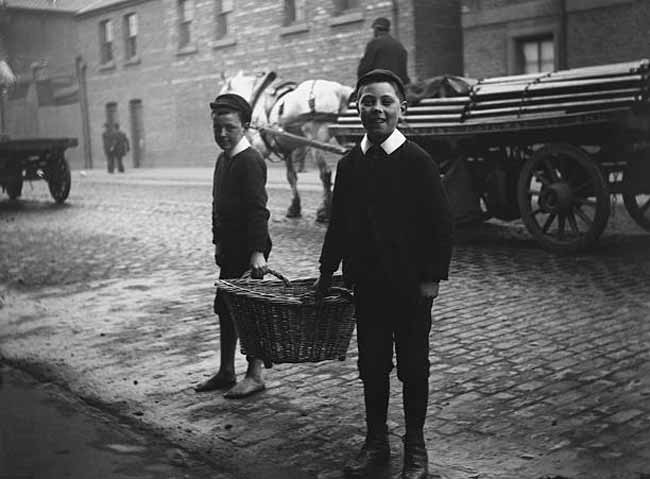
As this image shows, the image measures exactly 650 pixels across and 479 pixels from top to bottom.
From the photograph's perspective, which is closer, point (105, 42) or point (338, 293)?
point (338, 293)

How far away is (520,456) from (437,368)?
1385 mm

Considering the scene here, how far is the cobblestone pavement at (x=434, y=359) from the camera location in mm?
3688

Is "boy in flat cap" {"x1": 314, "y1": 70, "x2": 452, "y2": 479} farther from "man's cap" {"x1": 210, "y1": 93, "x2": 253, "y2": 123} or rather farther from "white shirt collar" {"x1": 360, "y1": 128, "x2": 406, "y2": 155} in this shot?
"man's cap" {"x1": 210, "y1": 93, "x2": 253, "y2": 123}

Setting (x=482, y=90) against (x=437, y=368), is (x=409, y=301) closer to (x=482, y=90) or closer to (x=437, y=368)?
(x=437, y=368)

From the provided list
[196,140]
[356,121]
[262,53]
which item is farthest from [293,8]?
[356,121]

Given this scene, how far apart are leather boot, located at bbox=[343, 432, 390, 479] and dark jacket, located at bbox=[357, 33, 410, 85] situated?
7.47 metres

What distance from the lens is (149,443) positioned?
3.89m

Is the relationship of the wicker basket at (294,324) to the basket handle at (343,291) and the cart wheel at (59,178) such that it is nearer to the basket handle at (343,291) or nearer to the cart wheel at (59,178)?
the basket handle at (343,291)

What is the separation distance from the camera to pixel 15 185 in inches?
712

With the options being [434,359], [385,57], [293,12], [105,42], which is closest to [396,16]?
[293,12]

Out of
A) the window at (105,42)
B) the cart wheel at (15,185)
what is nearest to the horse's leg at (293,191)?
the cart wheel at (15,185)

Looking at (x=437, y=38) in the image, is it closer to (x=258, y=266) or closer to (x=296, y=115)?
(x=296, y=115)

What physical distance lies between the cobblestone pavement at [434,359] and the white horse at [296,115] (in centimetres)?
241

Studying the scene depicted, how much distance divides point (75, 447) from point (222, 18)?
2479 centimetres
